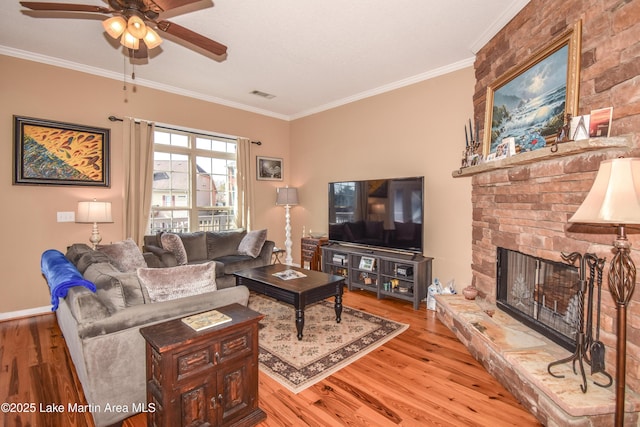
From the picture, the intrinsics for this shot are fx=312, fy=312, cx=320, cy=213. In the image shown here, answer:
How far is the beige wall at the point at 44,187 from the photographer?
11.9 feet

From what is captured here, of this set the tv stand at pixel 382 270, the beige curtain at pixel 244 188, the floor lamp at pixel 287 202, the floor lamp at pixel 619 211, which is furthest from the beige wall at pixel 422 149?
the floor lamp at pixel 619 211

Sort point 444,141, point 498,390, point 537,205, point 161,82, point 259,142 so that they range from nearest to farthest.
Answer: point 498,390, point 537,205, point 444,141, point 161,82, point 259,142

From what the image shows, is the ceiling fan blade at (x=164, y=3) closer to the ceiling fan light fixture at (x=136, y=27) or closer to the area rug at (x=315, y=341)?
the ceiling fan light fixture at (x=136, y=27)

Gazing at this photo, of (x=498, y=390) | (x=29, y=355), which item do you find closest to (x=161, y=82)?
(x=29, y=355)

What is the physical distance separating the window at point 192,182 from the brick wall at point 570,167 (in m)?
4.19

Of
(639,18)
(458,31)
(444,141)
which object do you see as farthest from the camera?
(444,141)

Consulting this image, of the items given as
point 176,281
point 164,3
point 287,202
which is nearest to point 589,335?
point 176,281

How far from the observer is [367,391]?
2.26 metres

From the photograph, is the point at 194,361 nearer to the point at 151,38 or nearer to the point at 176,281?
the point at 176,281

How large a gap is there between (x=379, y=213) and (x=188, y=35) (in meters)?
3.09

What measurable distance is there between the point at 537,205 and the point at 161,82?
16.3 ft

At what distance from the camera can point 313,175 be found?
5996mm

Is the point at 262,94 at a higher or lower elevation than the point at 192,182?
higher

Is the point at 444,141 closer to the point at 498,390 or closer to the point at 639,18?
the point at 639,18
